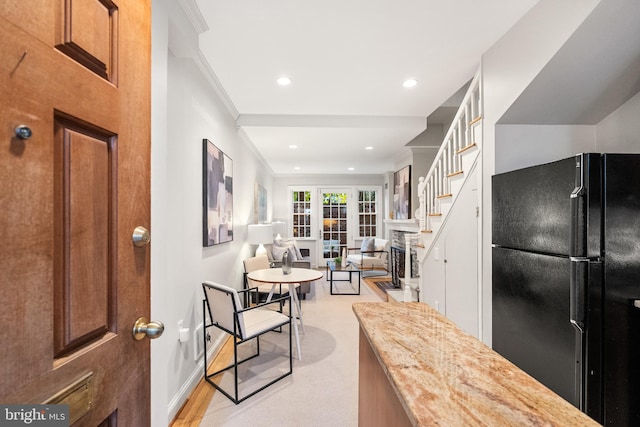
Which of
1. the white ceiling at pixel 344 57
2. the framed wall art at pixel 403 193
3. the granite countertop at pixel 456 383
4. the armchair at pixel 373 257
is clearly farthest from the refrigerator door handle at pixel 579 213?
the armchair at pixel 373 257

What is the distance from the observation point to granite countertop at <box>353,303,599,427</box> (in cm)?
64

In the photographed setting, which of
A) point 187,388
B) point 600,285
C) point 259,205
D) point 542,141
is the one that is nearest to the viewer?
point 600,285

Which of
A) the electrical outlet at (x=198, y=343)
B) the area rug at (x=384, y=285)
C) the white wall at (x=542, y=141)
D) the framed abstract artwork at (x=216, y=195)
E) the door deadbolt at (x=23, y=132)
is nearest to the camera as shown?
the door deadbolt at (x=23, y=132)

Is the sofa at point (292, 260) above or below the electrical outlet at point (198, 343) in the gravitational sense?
above

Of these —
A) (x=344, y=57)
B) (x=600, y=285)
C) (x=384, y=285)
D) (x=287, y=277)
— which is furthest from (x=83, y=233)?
(x=384, y=285)

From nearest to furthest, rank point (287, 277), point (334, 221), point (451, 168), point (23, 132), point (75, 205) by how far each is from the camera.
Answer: point (23, 132), point (75, 205), point (287, 277), point (451, 168), point (334, 221)

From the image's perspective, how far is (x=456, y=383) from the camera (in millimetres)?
772

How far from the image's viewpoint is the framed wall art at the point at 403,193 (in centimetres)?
516

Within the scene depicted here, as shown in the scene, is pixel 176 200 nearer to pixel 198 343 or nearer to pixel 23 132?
pixel 198 343

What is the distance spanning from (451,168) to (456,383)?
2.71 metres

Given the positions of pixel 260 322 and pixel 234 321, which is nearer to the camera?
pixel 234 321

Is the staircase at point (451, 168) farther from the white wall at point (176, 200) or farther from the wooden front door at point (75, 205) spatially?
the wooden front door at point (75, 205)

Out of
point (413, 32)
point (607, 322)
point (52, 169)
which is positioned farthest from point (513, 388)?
point (413, 32)

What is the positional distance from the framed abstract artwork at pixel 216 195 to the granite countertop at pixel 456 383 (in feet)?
5.83
